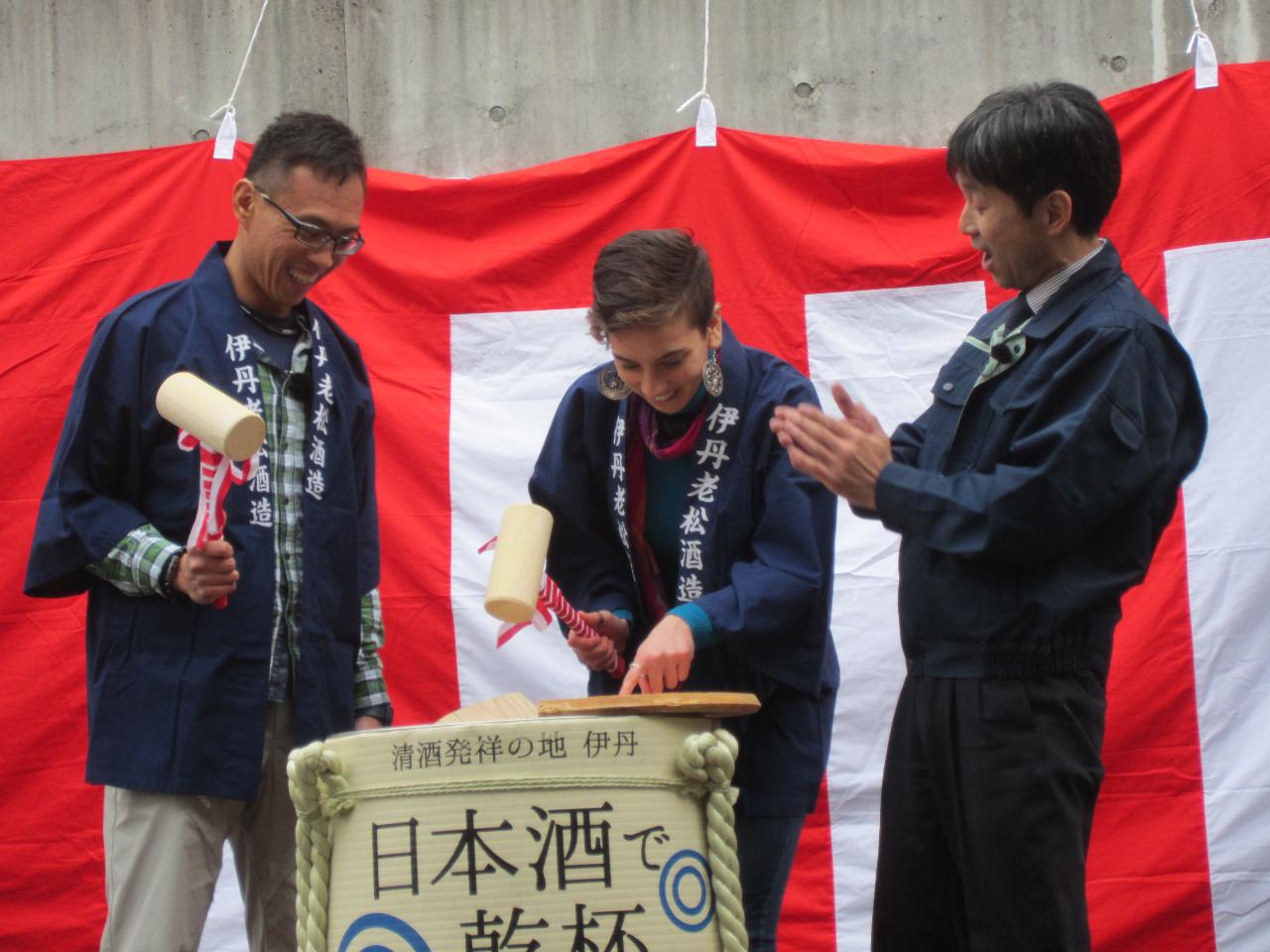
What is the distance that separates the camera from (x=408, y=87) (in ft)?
12.5

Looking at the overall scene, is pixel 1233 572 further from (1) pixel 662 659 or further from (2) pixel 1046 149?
(1) pixel 662 659

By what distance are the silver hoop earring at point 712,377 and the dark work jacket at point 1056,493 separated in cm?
42

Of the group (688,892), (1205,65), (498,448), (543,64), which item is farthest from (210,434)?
(1205,65)

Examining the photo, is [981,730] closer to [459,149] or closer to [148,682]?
[148,682]

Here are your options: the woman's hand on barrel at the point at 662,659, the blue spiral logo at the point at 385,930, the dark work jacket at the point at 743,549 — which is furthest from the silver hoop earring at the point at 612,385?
the blue spiral logo at the point at 385,930

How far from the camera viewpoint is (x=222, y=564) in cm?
207

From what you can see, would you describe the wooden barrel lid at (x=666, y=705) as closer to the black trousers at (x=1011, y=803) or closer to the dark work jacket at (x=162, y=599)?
the black trousers at (x=1011, y=803)

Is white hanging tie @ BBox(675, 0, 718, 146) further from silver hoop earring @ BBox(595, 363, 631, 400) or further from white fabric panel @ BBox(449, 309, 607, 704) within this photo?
silver hoop earring @ BBox(595, 363, 631, 400)

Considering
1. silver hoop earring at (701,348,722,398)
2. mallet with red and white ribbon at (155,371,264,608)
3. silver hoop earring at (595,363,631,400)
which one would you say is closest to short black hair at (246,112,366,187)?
mallet with red and white ribbon at (155,371,264,608)

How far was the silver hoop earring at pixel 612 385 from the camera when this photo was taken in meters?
2.32

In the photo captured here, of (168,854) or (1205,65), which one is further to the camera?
(1205,65)

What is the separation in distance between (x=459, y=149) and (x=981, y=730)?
8.22ft

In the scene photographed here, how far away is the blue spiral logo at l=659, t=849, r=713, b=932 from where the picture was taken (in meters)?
1.70

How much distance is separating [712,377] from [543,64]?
6.07 ft
